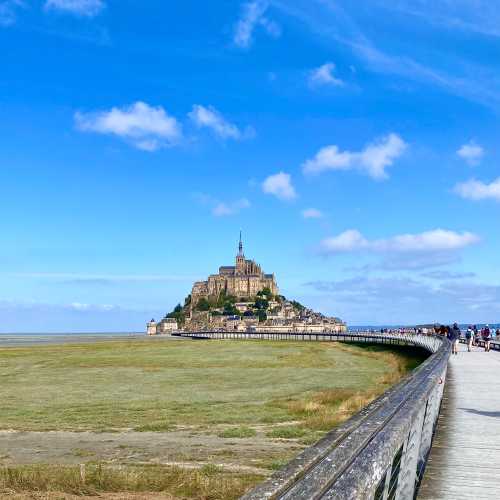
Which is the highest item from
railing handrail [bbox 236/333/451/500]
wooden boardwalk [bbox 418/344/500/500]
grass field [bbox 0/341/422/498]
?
railing handrail [bbox 236/333/451/500]

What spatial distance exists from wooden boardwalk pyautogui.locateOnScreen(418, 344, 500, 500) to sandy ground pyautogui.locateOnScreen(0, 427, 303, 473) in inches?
160

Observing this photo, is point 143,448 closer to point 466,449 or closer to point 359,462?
point 466,449

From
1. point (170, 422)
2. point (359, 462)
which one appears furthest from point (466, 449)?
point (170, 422)

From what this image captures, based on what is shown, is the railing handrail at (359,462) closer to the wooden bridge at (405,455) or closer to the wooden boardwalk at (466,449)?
the wooden bridge at (405,455)

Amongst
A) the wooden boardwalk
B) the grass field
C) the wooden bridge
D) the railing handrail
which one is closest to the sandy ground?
the grass field

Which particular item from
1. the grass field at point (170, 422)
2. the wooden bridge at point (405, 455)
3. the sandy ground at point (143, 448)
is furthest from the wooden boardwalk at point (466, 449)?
the sandy ground at point (143, 448)

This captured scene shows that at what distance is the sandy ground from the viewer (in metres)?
13.1

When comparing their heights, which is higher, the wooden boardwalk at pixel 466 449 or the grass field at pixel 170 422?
the wooden boardwalk at pixel 466 449

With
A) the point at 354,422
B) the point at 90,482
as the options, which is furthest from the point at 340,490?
the point at 90,482

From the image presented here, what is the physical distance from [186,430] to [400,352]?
1735 inches

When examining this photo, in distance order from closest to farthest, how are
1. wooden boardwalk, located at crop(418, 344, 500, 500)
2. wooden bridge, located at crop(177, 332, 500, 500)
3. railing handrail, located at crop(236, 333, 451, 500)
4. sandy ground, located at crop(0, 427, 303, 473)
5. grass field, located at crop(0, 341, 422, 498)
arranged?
railing handrail, located at crop(236, 333, 451, 500), wooden bridge, located at crop(177, 332, 500, 500), wooden boardwalk, located at crop(418, 344, 500, 500), grass field, located at crop(0, 341, 422, 498), sandy ground, located at crop(0, 427, 303, 473)

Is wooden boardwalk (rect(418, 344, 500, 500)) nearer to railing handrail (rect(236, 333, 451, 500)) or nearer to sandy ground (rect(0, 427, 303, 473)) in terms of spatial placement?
railing handrail (rect(236, 333, 451, 500))

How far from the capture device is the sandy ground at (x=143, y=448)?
13133 mm

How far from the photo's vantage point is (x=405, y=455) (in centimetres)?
500
